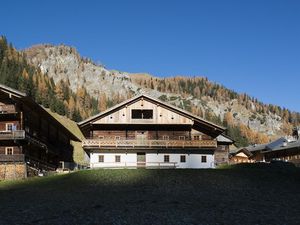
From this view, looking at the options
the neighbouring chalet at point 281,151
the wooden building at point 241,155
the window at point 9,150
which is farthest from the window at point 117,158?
the wooden building at point 241,155

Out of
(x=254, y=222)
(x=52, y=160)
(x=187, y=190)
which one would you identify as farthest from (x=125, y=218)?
(x=52, y=160)

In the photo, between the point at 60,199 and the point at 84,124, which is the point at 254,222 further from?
the point at 84,124

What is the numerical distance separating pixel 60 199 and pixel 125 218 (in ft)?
25.7

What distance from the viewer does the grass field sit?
76.0 feet

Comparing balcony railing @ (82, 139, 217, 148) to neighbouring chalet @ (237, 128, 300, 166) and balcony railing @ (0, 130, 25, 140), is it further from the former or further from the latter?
neighbouring chalet @ (237, 128, 300, 166)

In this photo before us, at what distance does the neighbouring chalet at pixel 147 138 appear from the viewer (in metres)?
56.6

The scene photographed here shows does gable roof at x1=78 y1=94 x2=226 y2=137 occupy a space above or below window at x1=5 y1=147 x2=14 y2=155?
above

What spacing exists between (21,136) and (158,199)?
27708 mm

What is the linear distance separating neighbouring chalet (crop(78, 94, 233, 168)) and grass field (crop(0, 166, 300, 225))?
1372 centimetres

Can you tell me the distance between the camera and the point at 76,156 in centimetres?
10562

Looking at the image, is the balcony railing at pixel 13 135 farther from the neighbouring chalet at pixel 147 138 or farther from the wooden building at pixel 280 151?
the wooden building at pixel 280 151

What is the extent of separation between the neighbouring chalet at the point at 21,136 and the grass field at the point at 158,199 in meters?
11.5

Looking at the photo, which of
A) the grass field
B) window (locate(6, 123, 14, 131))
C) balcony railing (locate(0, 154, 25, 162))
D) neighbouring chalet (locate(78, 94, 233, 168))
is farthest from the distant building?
window (locate(6, 123, 14, 131))

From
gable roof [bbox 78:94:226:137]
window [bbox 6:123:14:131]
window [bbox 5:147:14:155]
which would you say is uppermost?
gable roof [bbox 78:94:226:137]
